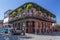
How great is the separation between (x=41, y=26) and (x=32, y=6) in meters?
6.01

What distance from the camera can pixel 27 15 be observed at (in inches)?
1256

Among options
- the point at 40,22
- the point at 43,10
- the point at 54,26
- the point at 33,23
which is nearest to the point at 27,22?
the point at 33,23

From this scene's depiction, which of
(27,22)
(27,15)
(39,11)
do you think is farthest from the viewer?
(39,11)

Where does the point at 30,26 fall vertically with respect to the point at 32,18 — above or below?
below

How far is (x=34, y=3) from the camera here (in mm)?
36188

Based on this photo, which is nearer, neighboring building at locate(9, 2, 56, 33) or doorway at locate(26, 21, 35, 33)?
neighboring building at locate(9, 2, 56, 33)

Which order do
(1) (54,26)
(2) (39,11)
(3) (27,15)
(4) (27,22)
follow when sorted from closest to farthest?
(3) (27,15) → (4) (27,22) → (2) (39,11) → (1) (54,26)

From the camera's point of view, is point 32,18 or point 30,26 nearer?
point 32,18

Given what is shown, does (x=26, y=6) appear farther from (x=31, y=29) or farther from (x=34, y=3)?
(x=31, y=29)

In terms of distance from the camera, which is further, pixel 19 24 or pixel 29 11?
→ pixel 19 24

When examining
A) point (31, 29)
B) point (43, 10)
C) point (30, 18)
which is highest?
point (43, 10)

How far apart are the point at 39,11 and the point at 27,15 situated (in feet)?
17.9

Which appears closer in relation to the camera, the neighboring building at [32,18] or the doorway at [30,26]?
the neighboring building at [32,18]

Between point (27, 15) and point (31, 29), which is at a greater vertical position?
point (27, 15)
